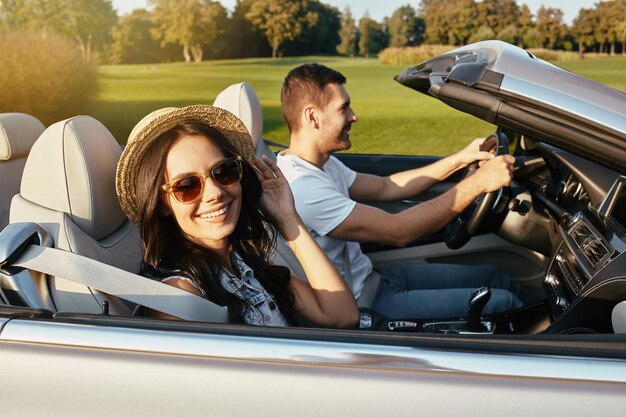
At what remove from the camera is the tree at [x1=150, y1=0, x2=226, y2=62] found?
18234 mm

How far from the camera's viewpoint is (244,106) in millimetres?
3029

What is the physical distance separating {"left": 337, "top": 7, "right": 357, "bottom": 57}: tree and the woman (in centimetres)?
1807

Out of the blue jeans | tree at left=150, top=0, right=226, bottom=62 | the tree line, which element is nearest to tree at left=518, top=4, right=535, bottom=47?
the tree line

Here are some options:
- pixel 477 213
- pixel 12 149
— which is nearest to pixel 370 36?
pixel 477 213

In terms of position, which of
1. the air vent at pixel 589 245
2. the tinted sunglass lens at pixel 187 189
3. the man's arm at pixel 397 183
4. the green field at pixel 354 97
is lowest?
the green field at pixel 354 97

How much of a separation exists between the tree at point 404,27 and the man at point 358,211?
52.6 ft

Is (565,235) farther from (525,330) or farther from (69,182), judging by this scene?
(69,182)

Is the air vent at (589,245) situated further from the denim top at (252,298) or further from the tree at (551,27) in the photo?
the tree at (551,27)

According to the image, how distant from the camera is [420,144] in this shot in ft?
36.7

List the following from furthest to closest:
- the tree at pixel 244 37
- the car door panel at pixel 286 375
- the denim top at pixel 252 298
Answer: the tree at pixel 244 37, the denim top at pixel 252 298, the car door panel at pixel 286 375

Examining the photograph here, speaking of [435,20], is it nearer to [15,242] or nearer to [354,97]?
[354,97]

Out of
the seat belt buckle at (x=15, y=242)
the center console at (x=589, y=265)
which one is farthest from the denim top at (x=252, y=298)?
the center console at (x=589, y=265)

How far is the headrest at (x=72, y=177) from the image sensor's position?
5.97ft

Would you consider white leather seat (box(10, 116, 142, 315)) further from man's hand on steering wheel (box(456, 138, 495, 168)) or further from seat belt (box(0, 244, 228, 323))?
man's hand on steering wheel (box(456, 138, 495, 168))
